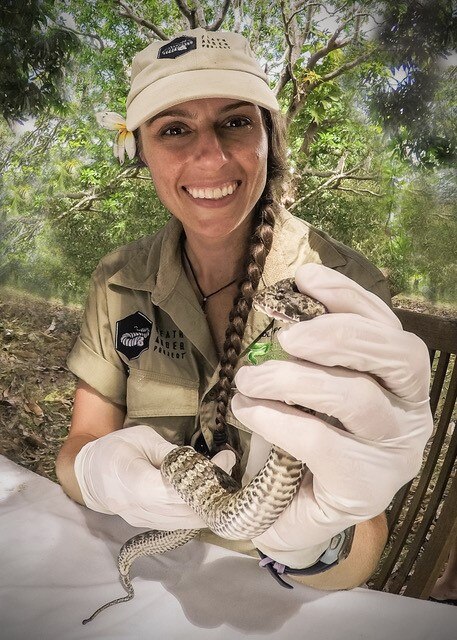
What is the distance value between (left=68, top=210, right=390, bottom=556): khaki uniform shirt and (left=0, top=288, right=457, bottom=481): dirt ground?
113 millimetres

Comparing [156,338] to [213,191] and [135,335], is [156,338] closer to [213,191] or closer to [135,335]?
[135,335]

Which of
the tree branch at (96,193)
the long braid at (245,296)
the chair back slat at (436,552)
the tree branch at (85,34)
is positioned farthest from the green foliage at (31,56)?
the chair back slat at (436,552)

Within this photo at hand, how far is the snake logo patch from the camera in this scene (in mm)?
716

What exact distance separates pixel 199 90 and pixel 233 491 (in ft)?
1.19

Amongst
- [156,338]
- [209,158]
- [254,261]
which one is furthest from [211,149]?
[156,338]

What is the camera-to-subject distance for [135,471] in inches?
23.0

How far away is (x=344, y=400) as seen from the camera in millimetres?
409

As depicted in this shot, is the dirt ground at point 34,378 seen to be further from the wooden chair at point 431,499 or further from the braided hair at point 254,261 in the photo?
the wooden chair at point 431,499

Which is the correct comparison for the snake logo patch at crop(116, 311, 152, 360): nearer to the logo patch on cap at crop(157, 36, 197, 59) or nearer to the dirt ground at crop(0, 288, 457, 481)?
the dirt ground at crop(0, 288, 457, 481)

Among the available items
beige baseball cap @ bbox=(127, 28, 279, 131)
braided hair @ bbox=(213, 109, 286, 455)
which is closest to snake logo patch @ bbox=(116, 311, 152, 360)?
braided hair @ bbox=(213, 109, 286, 455)

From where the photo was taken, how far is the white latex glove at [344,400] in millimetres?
407

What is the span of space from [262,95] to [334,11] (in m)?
0.16

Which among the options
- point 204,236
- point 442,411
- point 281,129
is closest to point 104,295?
point 204,236

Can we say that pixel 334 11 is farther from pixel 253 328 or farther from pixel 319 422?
pixel 319 422
